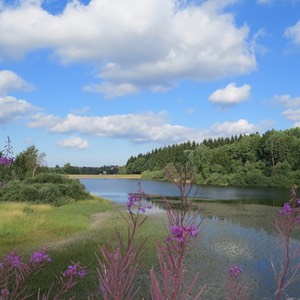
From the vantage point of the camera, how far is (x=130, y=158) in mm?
186625

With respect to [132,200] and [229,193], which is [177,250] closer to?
[132,200]

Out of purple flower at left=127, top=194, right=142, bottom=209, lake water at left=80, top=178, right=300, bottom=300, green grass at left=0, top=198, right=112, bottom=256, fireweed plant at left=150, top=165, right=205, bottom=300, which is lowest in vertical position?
lake water at left=80, top=178, right=300, bottom=300

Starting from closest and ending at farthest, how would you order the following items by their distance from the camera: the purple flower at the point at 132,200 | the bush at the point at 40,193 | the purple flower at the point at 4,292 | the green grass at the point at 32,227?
the purple flower at the point at 132,200, the purple flower at the point at 4,292, the green grass at the point at 32,227, the bush at the point at 40,193

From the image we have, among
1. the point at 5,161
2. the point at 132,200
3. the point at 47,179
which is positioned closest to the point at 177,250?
the point at 132,200

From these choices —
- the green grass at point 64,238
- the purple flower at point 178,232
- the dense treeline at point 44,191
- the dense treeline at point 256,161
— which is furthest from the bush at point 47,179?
the purple flower at point 178,232

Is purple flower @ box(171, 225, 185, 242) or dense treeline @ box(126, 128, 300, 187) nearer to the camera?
purple flower @ box(171, 225, 185, 242)

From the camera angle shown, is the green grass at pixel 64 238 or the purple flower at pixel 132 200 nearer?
the purple flower at pixel 132 200

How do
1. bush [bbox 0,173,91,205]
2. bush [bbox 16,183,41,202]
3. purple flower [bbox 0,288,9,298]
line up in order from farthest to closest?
bush [bbox 0,173,91,205], bush [bbox 16,183,41,202], purple flower [bbox 0,288,9,298]

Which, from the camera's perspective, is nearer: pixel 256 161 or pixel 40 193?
pixel 40 193

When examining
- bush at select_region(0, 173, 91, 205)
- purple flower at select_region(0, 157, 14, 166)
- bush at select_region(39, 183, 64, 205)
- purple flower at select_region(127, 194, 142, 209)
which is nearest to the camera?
purple flower at select_region(127, 194, 142, 209)

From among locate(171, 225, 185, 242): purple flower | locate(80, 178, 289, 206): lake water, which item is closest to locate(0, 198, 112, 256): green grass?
locate(80, 178, 289, 206): lake water

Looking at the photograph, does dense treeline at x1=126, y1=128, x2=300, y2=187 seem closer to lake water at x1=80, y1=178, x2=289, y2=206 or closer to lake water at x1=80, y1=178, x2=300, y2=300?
lake water at x1=80, y1=178, x2=289, y2=206

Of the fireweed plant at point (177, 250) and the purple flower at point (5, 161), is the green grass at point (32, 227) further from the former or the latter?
the fireweed plant at point (177, 250)

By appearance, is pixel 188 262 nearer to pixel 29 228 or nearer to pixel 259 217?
pixel 29 228
